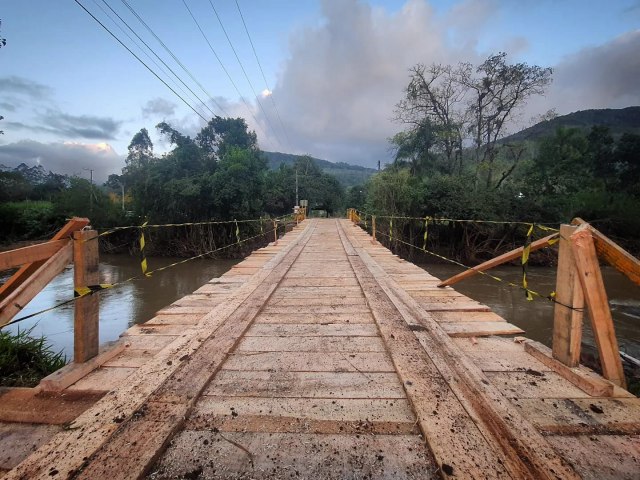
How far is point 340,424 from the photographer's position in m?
1.60

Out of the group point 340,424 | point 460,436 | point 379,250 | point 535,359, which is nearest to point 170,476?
point 340,424

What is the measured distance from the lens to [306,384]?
197cm

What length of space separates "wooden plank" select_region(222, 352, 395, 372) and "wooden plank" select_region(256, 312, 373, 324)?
68 cm

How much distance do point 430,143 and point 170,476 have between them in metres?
26.2

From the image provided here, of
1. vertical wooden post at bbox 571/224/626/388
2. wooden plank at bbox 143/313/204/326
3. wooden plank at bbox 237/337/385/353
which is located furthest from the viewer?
wooden plank at bbox 143/313/204/326

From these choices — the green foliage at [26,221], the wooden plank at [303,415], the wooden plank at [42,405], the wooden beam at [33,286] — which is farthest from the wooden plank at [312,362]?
the green foliage at [26,221]

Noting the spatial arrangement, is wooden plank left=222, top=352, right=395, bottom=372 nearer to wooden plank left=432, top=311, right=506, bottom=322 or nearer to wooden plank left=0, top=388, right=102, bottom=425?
wooden plank left=0, top=388, right=102, bottom=425

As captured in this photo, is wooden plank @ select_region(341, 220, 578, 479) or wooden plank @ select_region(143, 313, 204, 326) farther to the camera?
wooden plank @ select_region(143, 313, 204, 326)

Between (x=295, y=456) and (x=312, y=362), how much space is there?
855 millimetres

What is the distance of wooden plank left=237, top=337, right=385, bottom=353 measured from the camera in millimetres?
2457

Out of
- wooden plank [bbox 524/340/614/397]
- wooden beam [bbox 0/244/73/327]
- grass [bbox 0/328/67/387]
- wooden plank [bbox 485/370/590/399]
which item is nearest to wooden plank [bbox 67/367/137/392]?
wooden beam [bbox 0/244/73/327]

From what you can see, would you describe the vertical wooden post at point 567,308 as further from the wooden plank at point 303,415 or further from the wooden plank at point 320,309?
the wooden plank at point 320,309

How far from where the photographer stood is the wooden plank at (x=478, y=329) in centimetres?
273

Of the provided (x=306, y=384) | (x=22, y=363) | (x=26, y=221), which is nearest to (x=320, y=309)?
(x=306, y=384)
